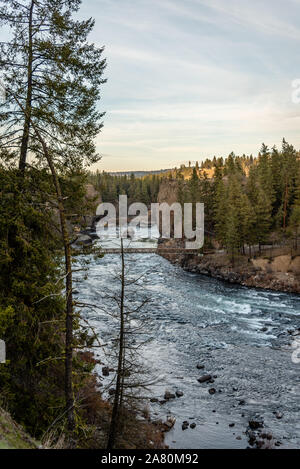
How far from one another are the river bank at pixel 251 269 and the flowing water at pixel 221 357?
3253 millimetres

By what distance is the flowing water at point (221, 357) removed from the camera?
13.7 metres

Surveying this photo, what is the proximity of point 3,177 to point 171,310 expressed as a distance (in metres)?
22.1

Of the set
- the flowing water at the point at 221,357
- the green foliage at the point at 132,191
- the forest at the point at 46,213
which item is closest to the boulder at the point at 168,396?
the flowing water at the point at 221,357

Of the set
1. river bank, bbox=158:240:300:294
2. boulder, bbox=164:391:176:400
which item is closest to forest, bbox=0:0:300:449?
boulder, bbox=164:391:176:400

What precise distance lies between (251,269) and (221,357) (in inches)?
964

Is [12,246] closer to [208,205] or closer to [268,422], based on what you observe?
[268,422]

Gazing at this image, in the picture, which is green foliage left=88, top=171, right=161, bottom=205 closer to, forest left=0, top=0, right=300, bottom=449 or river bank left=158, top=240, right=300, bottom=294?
river bank left=158, top=240, right=300, bottom=294

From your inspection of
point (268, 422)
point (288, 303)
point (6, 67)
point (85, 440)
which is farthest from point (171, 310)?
point (6, 67)

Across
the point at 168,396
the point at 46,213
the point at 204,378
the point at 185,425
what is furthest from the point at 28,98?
the point at 204,378

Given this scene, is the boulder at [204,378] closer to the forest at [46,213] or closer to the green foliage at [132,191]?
the forest at [46,213]

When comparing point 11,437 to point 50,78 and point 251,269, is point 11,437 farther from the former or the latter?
point 251,269

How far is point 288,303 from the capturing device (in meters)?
31.1

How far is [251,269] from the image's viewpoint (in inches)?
1655

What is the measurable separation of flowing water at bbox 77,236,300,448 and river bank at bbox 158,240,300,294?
3253mm
